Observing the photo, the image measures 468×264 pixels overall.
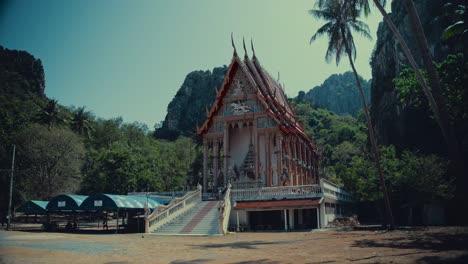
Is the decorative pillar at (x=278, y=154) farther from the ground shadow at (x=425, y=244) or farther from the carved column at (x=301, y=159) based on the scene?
the ground shadow at (x=425, y=244)

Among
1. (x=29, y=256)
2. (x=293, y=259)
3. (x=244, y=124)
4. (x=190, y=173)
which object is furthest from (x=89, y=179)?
(x=293, y=259)

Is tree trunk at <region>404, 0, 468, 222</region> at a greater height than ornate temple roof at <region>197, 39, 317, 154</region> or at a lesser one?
lesser

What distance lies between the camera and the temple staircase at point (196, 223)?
76.1 ft

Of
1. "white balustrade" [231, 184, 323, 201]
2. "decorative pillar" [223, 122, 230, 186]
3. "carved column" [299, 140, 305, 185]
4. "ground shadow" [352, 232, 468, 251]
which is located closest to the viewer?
"ground shadow" [352, 232, 468, 251]

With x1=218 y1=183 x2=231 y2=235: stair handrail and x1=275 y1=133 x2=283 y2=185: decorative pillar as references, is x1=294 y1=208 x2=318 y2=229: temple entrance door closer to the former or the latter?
x1=275 y1=133 x2=283 y2=185: decorative pillar

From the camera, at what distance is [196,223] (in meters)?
24.5

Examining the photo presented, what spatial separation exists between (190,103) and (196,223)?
A: 88244 millimetres

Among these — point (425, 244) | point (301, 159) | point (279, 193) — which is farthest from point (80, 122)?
point (425, 244)

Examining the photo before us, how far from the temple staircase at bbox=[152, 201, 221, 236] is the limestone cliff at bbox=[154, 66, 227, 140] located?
78328mm

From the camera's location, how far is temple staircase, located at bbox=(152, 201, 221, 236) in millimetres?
23203

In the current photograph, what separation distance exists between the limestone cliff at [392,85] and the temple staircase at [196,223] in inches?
831

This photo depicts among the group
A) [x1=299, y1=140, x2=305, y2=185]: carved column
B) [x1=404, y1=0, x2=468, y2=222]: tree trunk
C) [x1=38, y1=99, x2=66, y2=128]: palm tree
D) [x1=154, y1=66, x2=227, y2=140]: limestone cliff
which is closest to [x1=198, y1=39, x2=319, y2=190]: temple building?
[x1=299, y1=140, x2=305, y2=185]: carved column

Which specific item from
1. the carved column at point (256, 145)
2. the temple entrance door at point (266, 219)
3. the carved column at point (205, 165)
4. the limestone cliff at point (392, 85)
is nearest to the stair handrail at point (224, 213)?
the temple entrance door at point (266, 219)

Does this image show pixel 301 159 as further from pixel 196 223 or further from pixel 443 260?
pixel 443 260
